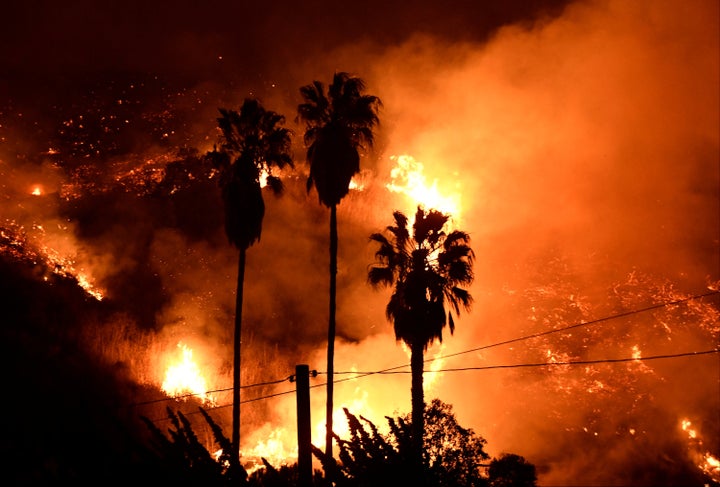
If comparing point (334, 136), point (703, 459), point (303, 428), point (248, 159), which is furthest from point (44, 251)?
point (703, 459)

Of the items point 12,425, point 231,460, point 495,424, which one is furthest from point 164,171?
point 231,460

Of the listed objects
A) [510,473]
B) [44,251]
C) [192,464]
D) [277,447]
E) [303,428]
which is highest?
[44,251]

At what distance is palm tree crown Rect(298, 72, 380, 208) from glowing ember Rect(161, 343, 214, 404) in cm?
3444

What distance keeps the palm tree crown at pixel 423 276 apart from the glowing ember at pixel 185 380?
33647mm

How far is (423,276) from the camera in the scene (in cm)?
2186

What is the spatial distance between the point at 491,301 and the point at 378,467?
8152cm

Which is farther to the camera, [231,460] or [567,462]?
[567,462]

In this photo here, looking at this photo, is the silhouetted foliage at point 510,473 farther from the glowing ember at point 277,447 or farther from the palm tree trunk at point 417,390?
the glowing ember at point 277,447

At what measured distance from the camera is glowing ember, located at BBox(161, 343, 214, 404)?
159ft

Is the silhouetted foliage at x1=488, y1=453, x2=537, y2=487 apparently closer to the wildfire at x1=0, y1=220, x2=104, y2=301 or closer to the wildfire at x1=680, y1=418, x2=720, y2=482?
the wildfire at x1=0, y1=220, x2=104, y2=301

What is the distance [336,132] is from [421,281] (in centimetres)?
800

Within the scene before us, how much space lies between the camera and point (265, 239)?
73312 mm

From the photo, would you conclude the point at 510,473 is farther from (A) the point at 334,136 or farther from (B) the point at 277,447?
(B) the point at 277,447

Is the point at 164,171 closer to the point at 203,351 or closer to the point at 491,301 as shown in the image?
the point at 203,351
